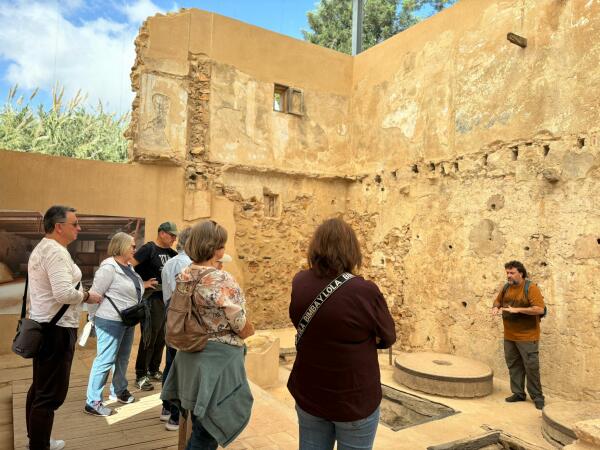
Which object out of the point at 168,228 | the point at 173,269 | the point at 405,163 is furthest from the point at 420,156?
the point at 173,269

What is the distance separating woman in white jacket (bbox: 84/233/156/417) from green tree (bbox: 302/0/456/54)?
2008cm

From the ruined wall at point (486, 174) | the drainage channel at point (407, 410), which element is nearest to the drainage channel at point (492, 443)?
the drainage channel at point (407, 410)

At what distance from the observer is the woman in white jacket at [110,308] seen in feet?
12.8

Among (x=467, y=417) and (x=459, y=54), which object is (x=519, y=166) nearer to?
(x=459, y=54)

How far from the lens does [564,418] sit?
5.03 m

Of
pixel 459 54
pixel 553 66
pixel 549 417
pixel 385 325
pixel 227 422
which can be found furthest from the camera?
pixel 459 54

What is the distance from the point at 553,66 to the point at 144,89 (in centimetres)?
692

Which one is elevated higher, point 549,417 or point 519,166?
point 519,166

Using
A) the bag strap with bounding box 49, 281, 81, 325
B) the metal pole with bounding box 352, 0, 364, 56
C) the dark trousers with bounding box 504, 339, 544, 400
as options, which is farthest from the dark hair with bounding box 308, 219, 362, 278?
the metal pole with bounding box 352, 0, 364, 56

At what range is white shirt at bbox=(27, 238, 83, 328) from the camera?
2998mm

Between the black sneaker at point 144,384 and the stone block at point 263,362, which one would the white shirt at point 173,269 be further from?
the stone block at point 263,362

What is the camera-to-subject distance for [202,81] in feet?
29.9

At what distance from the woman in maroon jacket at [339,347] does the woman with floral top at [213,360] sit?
425 millimetres

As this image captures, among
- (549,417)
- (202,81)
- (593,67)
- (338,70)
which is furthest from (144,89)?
(549,417)
